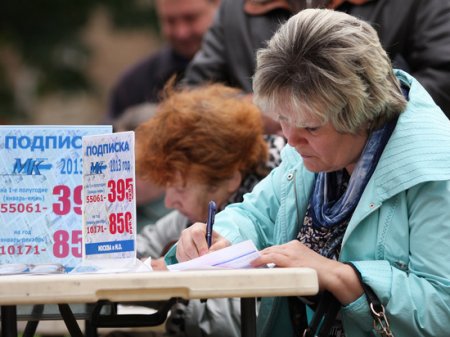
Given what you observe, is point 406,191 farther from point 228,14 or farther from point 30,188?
point 228,14

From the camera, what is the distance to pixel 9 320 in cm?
282

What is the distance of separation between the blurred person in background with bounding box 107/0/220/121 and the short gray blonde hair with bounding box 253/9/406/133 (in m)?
3.47

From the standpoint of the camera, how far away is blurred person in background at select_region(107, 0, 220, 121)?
6816 millimetres

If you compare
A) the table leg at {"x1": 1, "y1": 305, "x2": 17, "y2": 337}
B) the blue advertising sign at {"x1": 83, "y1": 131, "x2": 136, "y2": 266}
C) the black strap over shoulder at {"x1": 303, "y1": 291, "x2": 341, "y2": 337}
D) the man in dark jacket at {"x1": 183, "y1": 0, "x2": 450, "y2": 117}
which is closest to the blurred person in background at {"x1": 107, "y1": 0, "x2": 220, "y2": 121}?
the man in dark jacket at {"x1": 183, "y1": 0, "x2": 450, "y2": 117}

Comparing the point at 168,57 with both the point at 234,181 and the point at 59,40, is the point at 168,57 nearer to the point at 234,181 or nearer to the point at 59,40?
the point at 234,181

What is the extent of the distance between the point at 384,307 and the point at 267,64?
29.3 inches

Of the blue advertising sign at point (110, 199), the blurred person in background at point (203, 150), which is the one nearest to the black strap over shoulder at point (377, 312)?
the blue advertising sign at point (110, 199)

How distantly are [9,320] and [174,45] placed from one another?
4.28 metres

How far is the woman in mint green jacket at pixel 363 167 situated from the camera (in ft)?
9.81

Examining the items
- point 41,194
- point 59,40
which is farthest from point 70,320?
point 59,40

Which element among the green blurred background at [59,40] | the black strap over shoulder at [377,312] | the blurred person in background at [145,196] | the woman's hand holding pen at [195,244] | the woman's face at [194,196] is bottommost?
the green blurred background at [59,40]

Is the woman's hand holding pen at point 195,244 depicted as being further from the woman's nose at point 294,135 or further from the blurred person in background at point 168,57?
the blurred person in background at point 168,57

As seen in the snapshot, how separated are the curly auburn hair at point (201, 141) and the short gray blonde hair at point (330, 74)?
0.88m

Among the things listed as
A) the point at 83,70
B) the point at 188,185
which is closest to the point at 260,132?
the point at 188,185
